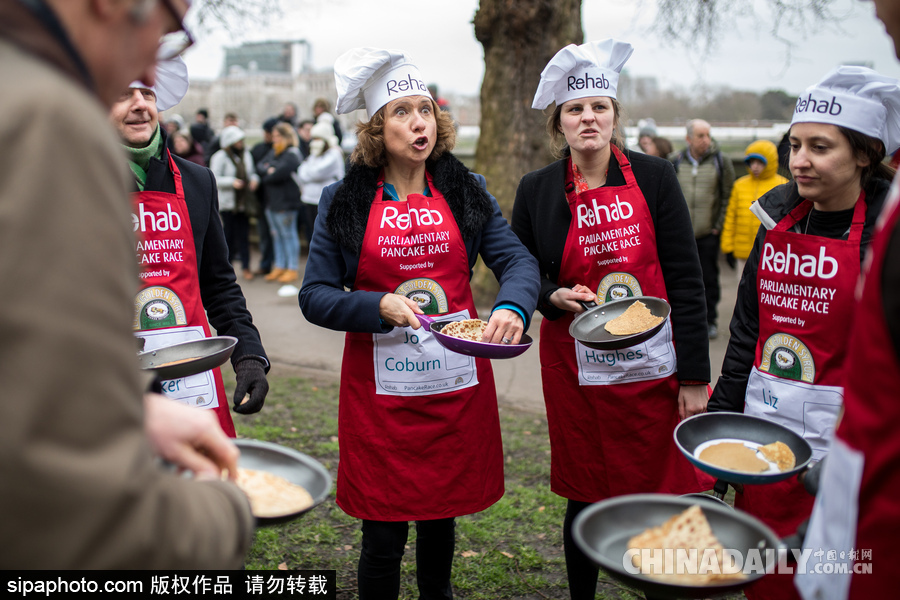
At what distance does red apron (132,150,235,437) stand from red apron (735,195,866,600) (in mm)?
2002

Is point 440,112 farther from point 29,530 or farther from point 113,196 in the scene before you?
point 29,530

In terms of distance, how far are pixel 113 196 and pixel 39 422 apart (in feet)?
0.94

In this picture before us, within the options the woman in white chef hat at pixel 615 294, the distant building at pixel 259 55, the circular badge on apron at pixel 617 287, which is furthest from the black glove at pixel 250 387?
the distant building at pixel 259 55

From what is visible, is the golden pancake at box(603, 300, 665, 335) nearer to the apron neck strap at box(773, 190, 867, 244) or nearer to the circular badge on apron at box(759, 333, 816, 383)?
the circular badge on apron at box(759, 333, 816, 383)

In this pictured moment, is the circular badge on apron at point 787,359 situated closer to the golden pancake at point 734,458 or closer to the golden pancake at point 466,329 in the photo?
the golden pancake at point 734,458

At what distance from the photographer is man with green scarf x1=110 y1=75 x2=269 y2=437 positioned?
2689 millimetres

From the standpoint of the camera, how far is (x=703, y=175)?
836cm

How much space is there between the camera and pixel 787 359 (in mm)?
2529

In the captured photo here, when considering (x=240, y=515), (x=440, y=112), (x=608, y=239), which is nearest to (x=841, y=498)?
(x=240, y=515)

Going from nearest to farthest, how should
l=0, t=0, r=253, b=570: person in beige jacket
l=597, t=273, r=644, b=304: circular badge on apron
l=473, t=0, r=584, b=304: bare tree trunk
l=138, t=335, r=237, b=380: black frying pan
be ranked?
1. l=0, t=0, r=253, b=570: person in beige jacket
2. l=138, t=335, r=237, b=380: black frying pan
3. l=597, t=273, r=644, b=304: circular badge on apron
4. l=473, t=0, r=584, b=304: bare tree trunk

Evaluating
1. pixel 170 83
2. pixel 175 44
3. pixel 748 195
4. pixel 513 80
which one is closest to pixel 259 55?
pixel 513 80

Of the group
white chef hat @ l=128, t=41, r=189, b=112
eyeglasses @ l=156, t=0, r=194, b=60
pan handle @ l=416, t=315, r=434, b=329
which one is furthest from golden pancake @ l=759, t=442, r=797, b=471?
white chef hat @ l=128, t=41, r=189, b=112

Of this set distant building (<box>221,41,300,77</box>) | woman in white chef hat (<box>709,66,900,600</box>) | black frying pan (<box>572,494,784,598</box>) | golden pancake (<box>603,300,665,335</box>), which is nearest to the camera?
black frying pan (<box>572,494,784,598</box>)

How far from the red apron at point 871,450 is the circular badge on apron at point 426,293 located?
1875mm
